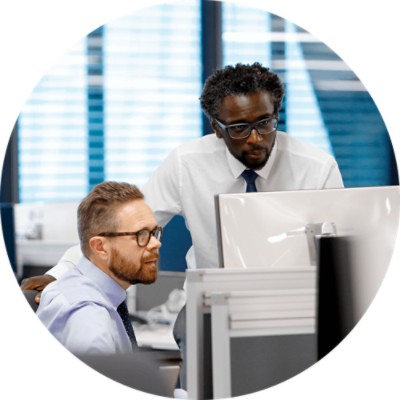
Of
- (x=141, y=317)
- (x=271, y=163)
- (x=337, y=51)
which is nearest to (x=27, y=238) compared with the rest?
(x=141, y=317)

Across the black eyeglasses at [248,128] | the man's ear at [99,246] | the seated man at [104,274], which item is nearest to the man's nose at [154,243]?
the seated man at [104,274]

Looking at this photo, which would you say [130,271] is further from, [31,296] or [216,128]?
[216,128]

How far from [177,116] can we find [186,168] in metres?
0.15

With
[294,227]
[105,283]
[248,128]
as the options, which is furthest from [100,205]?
[294,227]

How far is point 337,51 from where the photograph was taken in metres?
2.01

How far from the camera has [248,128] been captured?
6.24ft

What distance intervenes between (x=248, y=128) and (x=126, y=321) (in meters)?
0.59

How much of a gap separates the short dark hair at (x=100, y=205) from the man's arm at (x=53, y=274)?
0.11 feet

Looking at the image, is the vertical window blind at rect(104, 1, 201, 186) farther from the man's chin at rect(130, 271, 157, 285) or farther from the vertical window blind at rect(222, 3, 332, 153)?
the man's chin at rect(130, 271, 157, 285)

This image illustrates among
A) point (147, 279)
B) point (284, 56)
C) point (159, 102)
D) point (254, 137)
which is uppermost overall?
point (284, 56)

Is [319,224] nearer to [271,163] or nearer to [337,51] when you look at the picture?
[271,163]

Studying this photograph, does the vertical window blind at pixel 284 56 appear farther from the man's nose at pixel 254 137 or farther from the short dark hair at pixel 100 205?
the short dark hair at pixel 100 205

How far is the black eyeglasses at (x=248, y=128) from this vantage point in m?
1.90

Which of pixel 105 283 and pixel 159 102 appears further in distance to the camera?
pixel 159 102
